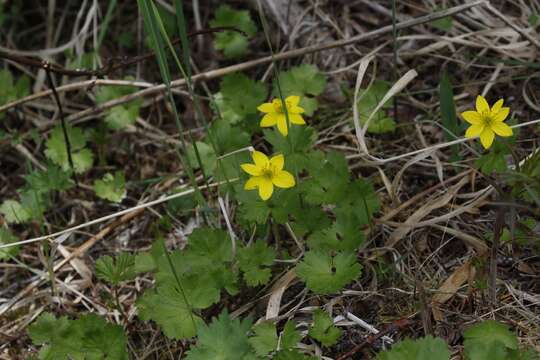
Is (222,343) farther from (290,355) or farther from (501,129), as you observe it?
(501,129)

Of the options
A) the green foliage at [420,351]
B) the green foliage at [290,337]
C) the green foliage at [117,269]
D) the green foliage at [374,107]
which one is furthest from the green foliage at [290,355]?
the green foliage at [374,107]

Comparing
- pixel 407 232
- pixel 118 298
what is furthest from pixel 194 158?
pixel 407 232

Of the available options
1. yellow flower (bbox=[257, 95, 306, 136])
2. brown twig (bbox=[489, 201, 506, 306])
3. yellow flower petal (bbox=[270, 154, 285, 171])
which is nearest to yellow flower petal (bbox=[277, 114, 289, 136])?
yellow flower (bbox=[257, 95, 306, 136])

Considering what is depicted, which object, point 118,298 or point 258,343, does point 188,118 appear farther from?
point 258,343

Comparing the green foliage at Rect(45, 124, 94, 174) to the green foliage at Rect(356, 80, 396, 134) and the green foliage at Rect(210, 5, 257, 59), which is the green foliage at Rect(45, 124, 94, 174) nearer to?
the green foliage at Rect(210, 5, 257, 59)

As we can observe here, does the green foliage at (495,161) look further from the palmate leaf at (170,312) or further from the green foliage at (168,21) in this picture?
the green foliage at (168,21)
